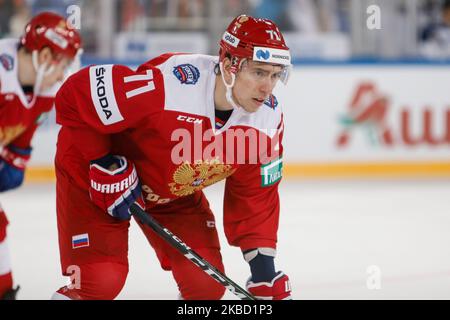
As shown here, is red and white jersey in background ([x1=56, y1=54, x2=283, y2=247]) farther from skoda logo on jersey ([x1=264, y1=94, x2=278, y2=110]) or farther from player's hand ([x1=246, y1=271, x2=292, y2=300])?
player's hand ([x1=246, y1=271, x2=292, y2=300])

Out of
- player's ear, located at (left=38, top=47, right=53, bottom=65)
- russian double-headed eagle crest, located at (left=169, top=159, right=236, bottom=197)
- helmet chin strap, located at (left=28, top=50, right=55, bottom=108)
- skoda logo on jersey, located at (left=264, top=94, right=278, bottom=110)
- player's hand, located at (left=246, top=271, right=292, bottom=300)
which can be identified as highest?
player's ear, located at (left=38, top=47, right=53, bottom=65)

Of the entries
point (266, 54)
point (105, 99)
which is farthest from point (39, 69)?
point (266, 54)

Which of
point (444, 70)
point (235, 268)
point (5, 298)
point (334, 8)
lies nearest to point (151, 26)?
point (334, 8)

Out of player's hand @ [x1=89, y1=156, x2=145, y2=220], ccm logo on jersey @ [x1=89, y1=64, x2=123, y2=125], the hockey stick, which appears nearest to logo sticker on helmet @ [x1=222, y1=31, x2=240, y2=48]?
ccm logo on jersey @ [x1=89, y1=64, x2=123, y2=125]

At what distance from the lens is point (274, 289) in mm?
2783

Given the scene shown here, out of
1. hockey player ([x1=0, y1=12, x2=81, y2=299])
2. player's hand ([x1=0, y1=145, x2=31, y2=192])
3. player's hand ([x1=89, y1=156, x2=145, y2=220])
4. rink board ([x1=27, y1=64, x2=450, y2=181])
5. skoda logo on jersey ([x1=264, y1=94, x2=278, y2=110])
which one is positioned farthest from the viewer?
rink board ([x1=27, y1=64, x2=450, y2=181])

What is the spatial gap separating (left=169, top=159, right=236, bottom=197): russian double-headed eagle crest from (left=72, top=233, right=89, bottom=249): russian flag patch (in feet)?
1.07

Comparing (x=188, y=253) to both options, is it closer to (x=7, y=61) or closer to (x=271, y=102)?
(x=271, y=102)

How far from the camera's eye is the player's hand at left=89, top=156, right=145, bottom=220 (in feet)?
9.01

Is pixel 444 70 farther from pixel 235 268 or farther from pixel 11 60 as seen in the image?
pixel 11 60

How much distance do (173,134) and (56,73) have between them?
1.02 metres

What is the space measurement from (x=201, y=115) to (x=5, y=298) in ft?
3.70

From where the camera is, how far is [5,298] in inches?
129

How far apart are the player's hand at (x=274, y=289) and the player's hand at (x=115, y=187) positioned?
1.60 ft
